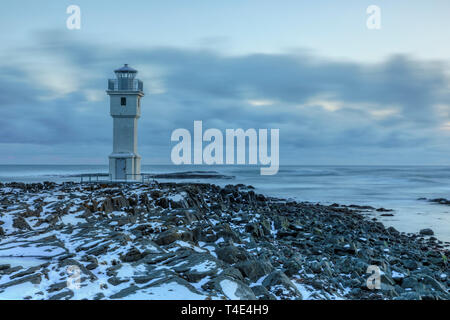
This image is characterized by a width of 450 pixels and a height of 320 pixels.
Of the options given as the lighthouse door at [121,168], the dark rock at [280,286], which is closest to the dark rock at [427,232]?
the dark rock at [280,286]

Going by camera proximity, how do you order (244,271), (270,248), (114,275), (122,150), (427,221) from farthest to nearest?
(122,150)
(427,221)
(270,248)
(244,271)
(114,275)

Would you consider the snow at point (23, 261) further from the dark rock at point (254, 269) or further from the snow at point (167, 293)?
the dark rock at point (254, 269)

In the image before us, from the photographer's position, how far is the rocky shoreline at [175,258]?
4758 millimetres

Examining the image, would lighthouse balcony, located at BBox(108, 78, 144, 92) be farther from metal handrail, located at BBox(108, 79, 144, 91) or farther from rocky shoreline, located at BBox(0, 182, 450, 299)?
rocky shoreline, located at BBox(0, 182, 450, 299)

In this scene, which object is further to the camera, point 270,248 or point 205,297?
point 270,248

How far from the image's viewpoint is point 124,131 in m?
19.5

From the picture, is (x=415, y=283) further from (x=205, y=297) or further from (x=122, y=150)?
(x=122, y=150)

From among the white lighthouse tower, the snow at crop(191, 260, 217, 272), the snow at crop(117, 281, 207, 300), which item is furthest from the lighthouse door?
the snow at crop(117, 281, 207, 300)

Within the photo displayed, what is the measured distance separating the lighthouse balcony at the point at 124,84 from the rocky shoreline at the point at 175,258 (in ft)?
30.8

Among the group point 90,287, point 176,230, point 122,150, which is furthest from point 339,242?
point 122,150

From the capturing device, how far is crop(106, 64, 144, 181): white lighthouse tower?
63.5ft

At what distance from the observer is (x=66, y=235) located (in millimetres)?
7453

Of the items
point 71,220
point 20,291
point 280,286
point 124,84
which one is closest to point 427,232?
point 280,286

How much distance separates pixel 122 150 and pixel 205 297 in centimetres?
1635
